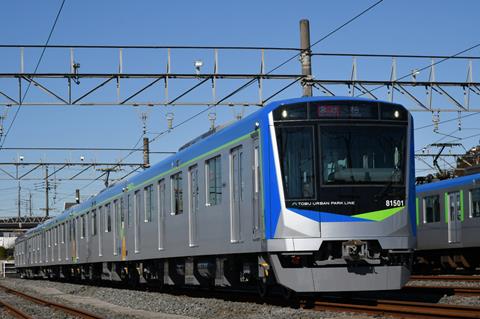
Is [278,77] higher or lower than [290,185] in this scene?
higher

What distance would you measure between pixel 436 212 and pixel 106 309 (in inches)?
487

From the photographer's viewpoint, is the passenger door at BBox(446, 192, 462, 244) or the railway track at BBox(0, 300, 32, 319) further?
the passenger door at BBox(446, 192, 462, 244)

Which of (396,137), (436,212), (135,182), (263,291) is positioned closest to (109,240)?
(135,182)

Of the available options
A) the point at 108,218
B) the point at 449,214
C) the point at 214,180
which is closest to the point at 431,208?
the point at 449,214

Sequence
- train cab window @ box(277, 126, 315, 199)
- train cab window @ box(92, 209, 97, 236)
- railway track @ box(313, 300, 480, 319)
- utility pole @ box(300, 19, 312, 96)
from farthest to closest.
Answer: train cab window @ box(92, 209, 97, 236) < utility pole @ box(300, 19, 312, 96) < train cab window @ box(277, 126, 315, 199) < railway track @ box(313, 300, 480, 319)

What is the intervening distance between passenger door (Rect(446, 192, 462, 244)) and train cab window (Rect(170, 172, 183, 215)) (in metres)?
9.69

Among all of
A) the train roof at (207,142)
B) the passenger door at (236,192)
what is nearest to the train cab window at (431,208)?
the train roof at (207,142)

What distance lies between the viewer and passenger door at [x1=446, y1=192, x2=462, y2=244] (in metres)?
25.6

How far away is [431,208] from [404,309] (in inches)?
600

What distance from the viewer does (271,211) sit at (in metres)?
13.7

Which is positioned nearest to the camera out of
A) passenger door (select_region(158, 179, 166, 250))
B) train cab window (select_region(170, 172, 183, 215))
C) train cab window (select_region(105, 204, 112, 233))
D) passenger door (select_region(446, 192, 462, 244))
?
train cab window (select_region(170, 172, 183, 215))

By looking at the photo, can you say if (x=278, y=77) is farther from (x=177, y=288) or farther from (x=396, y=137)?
(x=396, y=137)

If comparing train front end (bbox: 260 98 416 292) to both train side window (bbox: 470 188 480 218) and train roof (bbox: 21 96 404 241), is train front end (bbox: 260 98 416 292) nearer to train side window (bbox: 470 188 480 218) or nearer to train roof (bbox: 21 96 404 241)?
train roof (bbox: 21 96 404 241)

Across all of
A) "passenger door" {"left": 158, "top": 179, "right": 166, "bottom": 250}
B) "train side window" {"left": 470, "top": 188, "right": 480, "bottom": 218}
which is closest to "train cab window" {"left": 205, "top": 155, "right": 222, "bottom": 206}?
"passenger door" {"left": 158, "top": 179, "right": 166, "bottom": 250}
